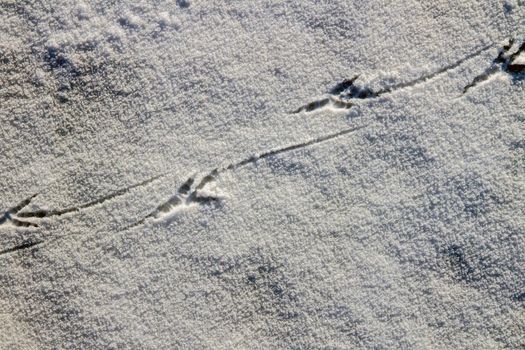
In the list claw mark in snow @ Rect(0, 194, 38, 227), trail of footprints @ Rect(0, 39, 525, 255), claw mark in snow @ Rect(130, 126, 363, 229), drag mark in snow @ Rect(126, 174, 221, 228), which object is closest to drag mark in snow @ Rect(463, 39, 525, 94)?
trail of footprints @ Rect(0, 39, 525, 255)

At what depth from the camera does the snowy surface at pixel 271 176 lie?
87cm

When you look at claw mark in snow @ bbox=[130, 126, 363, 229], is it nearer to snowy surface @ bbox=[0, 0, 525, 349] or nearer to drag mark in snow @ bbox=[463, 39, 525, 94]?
snowy surface @ bbox=[0, 0, 525, 349]

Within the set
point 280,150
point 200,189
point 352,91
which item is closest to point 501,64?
point 352,91

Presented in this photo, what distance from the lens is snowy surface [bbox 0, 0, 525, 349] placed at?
867 mm

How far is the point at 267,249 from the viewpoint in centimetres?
87

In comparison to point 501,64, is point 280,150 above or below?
below

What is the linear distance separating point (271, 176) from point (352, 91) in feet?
0.65

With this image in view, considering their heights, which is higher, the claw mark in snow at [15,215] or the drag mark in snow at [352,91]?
the drag mark in snow at [352,91]

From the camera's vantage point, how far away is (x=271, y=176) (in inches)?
34.3

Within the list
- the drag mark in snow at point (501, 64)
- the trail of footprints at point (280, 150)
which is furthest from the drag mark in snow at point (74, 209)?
the drag mark in snow at point (501, 64)

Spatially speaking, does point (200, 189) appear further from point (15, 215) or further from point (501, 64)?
point (501, 64)

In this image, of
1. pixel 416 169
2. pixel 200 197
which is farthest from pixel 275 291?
pixel 416 169

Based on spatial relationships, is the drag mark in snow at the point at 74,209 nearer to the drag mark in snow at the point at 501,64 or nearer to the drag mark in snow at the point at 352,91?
the drag mark in snow at the point at 352,91

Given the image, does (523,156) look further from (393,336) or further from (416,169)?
(393,336)
